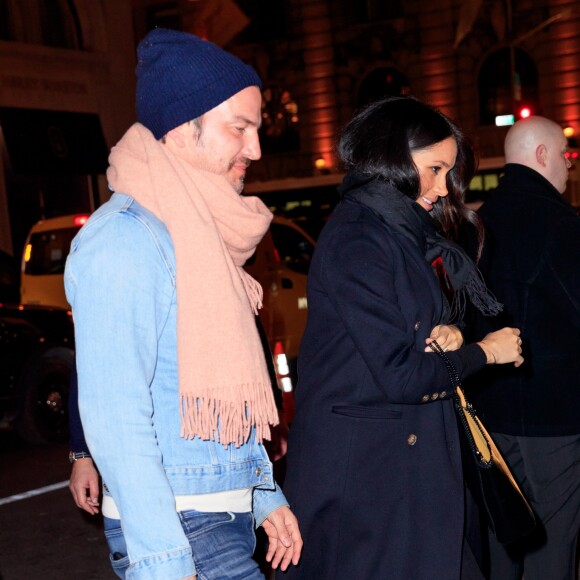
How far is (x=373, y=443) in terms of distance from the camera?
8.99ft

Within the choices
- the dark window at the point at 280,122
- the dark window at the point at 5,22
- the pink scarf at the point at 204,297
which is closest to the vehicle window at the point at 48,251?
the pink scarf at the point at 204,297

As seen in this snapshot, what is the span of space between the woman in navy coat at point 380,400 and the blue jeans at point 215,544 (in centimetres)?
54

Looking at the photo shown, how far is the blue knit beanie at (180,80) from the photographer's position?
2.24m

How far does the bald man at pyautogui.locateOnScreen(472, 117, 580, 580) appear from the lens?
392cm

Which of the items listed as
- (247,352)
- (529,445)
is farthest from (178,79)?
(529,445)

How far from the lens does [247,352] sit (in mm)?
2182

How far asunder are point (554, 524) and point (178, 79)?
2.68 m

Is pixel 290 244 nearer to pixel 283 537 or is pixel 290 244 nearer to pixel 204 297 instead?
pixel 283 537

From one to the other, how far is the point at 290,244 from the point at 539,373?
8.93 meters

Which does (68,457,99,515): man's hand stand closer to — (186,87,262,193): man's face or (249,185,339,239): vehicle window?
(186,87,262,193): man's face

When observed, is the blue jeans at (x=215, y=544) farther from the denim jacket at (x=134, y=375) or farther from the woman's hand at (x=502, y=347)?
the woman's hand at (x=502, y=347)

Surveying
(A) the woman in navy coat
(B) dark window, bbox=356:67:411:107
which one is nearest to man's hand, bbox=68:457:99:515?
(A) the woman in navy coat

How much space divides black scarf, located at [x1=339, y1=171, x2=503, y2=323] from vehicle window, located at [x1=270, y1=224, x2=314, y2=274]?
9.32 meters

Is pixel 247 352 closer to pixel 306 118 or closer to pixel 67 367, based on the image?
pixel 67 367
